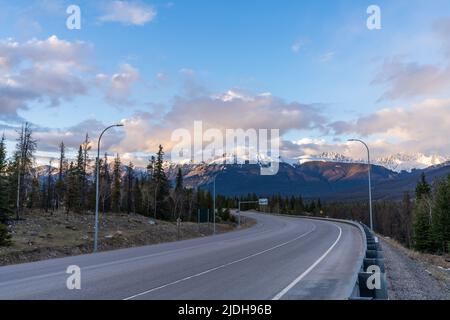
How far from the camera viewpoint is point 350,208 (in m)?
172

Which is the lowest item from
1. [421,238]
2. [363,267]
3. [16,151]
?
[421,238]

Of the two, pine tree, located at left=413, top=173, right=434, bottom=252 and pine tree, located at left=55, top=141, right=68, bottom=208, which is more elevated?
pine tree, located at left=55, top=141, right=68, bottom=208

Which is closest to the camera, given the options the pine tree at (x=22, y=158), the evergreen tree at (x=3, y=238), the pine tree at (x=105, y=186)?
the evergreen tree at (x=3, y=238)

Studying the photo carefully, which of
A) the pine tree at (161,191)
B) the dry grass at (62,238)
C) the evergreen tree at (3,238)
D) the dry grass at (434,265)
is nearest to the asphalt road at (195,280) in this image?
the dry grass at (434,265)

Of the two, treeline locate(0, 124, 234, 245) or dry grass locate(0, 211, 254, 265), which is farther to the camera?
treeline locate(0, 124, 234, 245)

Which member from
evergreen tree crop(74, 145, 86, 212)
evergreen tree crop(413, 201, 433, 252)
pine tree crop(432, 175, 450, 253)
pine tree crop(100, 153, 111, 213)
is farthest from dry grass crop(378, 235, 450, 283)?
pine tree crop(100, 153, 111, 213)

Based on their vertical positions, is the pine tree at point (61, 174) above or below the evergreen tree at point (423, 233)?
above

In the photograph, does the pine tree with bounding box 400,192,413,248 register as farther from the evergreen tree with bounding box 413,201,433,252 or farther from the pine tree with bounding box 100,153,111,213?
the pine tree with bounding box 100,153,111,213

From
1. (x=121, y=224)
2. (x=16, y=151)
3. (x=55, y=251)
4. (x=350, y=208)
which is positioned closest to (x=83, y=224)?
(x=121, y=224)

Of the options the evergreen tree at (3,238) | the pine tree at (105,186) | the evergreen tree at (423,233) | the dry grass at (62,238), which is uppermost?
the pine tree at (105,186)

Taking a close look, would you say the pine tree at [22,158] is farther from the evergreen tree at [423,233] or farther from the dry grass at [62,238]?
the evergreen tree at [423,233]

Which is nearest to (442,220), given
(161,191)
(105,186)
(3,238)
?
(161,191)
